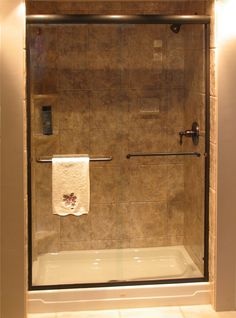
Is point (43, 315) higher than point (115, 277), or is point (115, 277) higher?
point (115, 277)

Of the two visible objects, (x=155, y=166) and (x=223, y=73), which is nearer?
(x=223, y=73)

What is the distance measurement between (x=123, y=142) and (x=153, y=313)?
1.24 m

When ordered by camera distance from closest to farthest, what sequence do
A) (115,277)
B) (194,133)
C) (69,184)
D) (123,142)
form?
(69,184) < (115,277) < (194,133) < (123,142)

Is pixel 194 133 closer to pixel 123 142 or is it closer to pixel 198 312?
pixel 123 142

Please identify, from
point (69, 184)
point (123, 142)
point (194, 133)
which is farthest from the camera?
point (123, 142)

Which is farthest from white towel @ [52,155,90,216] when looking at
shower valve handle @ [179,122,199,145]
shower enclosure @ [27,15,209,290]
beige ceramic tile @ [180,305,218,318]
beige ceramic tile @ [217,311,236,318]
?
beige ceramic tile @ [217,311,236,318]

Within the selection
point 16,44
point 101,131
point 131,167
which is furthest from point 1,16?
point 131,167

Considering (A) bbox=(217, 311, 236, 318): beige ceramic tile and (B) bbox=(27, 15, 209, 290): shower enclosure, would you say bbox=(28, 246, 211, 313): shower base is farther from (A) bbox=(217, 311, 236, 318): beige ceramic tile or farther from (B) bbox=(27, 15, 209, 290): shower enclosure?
(A) bbox=(217, 311, 236, 318): beige ceramic tile

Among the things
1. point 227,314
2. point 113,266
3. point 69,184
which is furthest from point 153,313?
point 69,184

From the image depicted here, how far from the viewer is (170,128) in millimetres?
3832

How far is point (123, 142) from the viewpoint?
3.80 m

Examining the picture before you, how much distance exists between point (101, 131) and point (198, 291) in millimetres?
1289

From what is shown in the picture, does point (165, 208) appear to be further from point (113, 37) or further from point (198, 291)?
point (113, 37)

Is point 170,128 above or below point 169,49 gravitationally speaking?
below
